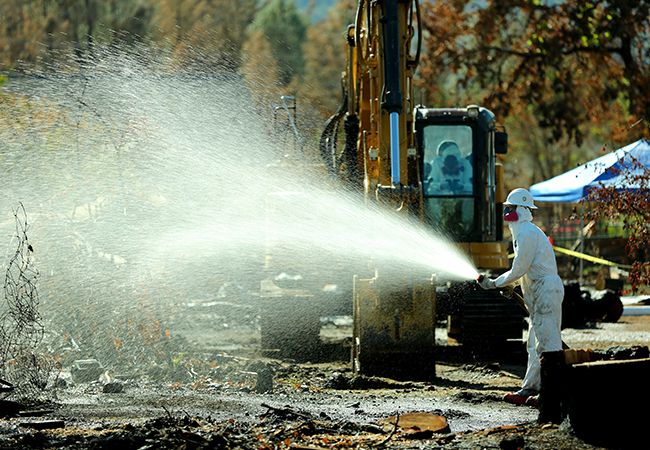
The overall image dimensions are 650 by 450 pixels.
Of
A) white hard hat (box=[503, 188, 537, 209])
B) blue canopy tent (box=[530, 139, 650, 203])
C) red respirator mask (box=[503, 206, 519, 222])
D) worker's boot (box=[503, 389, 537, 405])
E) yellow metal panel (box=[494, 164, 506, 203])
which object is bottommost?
worker's boot (box=[503, 389, 537, 405])

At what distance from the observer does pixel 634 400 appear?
5770mm

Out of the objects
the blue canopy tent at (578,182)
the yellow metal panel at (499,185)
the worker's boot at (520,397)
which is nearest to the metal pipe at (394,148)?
the worker's boot at (520,397)

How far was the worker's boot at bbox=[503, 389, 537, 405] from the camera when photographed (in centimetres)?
741

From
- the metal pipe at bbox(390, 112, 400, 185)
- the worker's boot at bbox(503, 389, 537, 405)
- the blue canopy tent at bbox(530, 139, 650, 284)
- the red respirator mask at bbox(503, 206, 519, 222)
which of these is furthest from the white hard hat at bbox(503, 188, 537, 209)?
the blue canopy tent at bbox(530, 139, 650, 284)

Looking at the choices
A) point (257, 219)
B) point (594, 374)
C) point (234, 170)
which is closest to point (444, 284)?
point (257, 219)

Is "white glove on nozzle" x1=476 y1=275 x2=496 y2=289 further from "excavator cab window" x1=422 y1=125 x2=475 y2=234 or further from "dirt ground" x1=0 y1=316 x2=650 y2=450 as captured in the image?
"excavator cab window" x1=422 y1=125 x2=475 y2=234

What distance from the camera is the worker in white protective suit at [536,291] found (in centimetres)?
734

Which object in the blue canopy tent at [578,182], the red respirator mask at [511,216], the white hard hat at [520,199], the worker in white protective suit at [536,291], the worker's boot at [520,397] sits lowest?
the worker's boot at [520,397]

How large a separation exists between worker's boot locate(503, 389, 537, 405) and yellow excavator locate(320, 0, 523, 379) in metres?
1.07

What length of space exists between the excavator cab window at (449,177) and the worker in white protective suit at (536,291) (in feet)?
10.1

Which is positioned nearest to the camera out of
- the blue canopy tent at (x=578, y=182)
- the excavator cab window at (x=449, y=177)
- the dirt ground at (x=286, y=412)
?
the dirt ground at (x=286, y=412)

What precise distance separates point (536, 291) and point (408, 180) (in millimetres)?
1883

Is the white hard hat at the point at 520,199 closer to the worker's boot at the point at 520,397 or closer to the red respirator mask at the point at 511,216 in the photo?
the red respirator mask at the point at 511,216

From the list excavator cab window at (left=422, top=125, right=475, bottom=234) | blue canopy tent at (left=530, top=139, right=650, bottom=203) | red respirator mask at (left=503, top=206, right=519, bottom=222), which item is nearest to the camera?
red respirator mask at (left=503, top=206, right=519, bottom=222)
